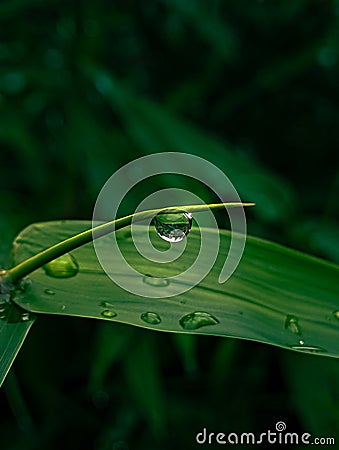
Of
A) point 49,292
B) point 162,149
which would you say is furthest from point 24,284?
point 162,149

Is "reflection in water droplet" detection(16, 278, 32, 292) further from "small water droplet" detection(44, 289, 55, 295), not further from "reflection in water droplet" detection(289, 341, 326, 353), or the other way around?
"reflection in water droplet" detection(289, 341, 326, 353)

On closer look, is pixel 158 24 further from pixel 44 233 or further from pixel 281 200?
pixel 44 233

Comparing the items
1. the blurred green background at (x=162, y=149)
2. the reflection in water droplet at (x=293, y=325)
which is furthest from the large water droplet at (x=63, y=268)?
the blurred green background at (x=162, y=149)

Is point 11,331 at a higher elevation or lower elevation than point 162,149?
lower

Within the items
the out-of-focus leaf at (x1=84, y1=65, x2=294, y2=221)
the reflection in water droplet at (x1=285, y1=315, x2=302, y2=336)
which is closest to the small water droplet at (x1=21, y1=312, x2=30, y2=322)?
the reflection in water droplet at (x1=285, y1=315, x2=302, y2=336)

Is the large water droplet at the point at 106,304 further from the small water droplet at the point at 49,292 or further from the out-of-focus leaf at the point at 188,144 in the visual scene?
the out-of-focus leaf at the point at 188,144

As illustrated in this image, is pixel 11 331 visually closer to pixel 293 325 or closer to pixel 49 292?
pixel 49 292
